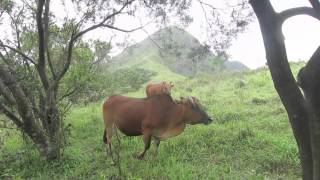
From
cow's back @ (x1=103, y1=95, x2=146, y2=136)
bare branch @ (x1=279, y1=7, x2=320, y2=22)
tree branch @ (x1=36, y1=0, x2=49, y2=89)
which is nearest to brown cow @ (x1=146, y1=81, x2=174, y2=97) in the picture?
cow's back @ (x1=103, y1=95, x2=146, y2=136)

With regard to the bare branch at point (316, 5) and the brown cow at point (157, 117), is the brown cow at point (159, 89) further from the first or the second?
the bare branch at point (316, 5)

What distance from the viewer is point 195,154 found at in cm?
1238

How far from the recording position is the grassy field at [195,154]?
10.9 meters

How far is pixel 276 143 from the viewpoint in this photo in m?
12.6

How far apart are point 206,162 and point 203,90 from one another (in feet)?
45.0

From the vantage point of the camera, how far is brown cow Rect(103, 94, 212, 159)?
12.1m

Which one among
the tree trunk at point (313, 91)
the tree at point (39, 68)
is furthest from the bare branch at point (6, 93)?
the tree trunk at point (313, 91)

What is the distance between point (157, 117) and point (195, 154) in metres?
1.23

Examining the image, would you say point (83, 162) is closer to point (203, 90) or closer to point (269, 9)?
point (269, 9)

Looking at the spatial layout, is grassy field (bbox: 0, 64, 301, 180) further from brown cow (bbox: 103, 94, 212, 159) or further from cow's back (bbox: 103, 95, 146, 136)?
cow's back (bbox: 103, 95, 146, 136)

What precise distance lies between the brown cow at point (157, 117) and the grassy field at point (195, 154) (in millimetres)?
560

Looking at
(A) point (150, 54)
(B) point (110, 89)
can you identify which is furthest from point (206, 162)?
(A) point (150, 54)

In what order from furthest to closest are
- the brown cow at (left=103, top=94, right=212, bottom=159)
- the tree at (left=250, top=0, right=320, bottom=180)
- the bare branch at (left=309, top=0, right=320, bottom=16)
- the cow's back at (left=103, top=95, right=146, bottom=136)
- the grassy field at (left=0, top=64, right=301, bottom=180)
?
the cow's back at (left=103, top=95, right=146, bottom=136)
the brown cow at (left=103, top=94, right=212, bottom=159)
the grassy field at (left=0, top=64, right=301, bottom=180)
the tree at (left=250, top=0, right=320, bottom=180)
the bare branch at (left=309, top=0, right=320, bottom=16)

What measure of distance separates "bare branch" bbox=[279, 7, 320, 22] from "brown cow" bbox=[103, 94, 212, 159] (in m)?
4.60
